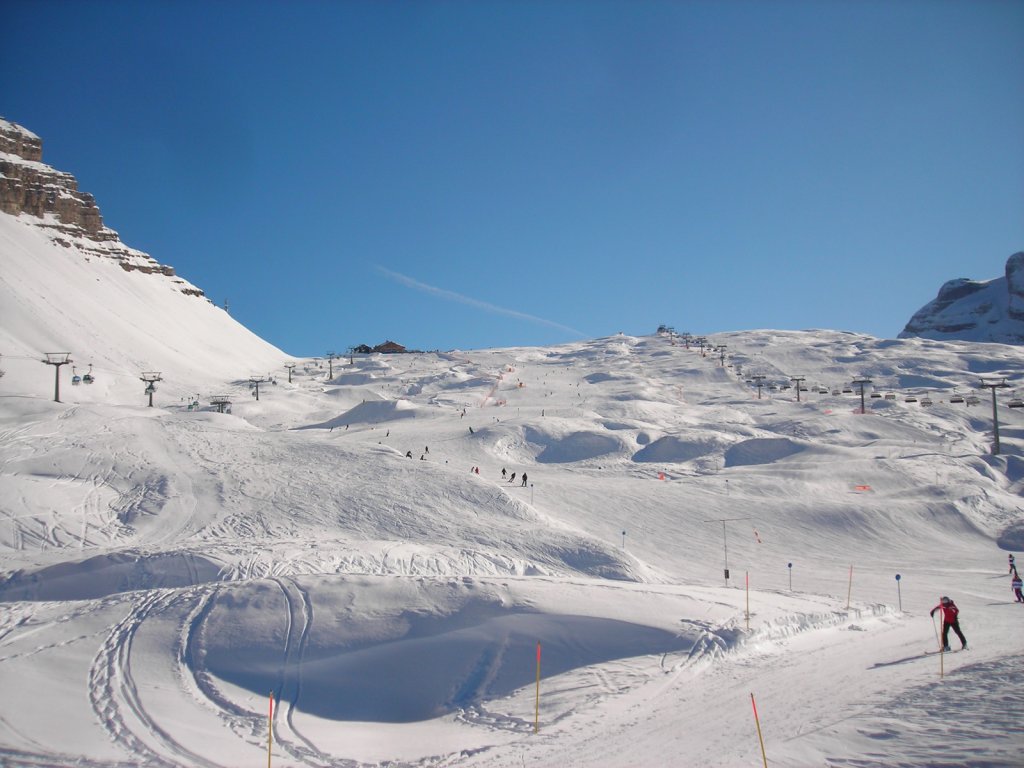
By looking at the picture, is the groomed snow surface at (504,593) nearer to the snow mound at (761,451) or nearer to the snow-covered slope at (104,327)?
the snow mound at (761,451)

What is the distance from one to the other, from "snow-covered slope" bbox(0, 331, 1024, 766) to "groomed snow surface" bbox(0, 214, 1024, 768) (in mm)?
79

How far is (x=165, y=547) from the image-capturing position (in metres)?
19.2

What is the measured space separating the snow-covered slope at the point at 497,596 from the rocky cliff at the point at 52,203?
84930mm

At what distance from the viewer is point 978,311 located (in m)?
163

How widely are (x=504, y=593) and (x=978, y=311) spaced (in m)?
188

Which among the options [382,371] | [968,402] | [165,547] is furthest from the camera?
[382,371]

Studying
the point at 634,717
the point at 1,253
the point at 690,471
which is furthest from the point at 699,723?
the point at 1,253

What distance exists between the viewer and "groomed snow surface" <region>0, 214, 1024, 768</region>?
9164 mm

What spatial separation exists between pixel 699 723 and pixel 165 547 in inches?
624

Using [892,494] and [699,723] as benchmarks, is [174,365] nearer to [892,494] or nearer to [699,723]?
[892,494]

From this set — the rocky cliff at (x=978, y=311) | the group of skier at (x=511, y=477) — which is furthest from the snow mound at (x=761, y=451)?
the rocky cliff at (x=978, y=311)

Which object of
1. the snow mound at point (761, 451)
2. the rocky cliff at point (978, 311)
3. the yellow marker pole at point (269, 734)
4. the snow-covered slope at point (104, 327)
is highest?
the rocky cliff at point (978, 311)

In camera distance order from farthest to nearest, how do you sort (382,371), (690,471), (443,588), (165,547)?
Result: (382,371) < (690,471) < (165,547) < (443,588)

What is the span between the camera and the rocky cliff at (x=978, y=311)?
502 feet
